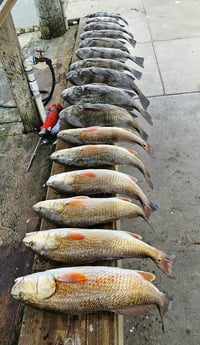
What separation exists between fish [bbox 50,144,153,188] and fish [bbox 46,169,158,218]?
0.17 metres

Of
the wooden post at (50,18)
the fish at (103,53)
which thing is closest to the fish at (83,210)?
the fish at (103,53)

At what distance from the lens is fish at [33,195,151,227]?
7.18 ft

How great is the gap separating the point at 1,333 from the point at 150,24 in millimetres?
5492

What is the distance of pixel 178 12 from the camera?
5.99 meters

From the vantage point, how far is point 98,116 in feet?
9.70

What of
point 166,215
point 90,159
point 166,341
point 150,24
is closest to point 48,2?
point 150,24

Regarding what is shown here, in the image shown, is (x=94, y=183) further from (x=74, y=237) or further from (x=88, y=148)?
(x=74, y=237)

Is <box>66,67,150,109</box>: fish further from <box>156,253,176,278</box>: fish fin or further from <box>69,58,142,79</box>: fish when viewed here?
<box>156,253,176,278</box>: fish fin

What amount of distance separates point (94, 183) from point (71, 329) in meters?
1.04

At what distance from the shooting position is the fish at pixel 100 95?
312 centimetres

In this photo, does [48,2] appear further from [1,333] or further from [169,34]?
[1,333]

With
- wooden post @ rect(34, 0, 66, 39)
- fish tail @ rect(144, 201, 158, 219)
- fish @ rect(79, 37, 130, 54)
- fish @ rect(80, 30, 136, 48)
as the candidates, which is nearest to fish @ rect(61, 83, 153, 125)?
fish @ rect(79, 37, 130, 54)

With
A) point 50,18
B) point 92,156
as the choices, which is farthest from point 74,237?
point 50,18

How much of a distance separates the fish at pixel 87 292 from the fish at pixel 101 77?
2180 millimetres
